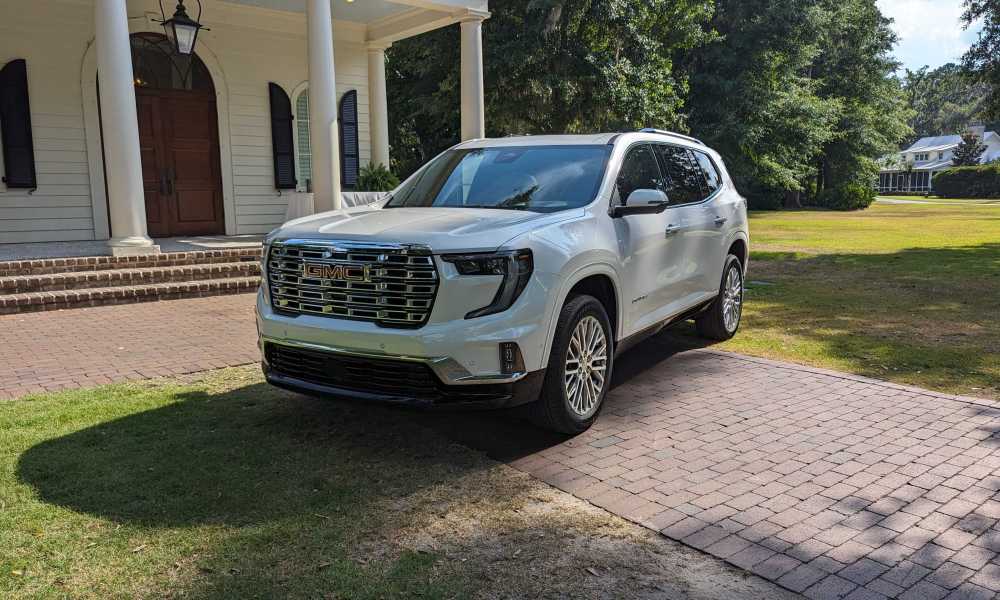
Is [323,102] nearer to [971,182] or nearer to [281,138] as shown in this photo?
[281,138]

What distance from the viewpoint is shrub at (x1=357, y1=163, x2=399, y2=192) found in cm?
1462

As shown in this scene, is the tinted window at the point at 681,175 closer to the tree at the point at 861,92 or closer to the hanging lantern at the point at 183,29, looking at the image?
the hanging lantern at the point at 183,29

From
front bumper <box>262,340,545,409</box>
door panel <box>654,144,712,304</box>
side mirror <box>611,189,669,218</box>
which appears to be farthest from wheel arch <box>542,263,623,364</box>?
door panel <box>654,144,712,304</box>

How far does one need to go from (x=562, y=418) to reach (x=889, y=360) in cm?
377

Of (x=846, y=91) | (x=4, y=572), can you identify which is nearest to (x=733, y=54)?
Answer: (x=846, y=91)

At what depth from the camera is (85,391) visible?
5.78m

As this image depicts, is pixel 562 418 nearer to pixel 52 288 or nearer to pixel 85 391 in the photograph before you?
pixel 85 391

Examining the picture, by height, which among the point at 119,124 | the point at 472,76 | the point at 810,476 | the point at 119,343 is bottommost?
the point at 810,476

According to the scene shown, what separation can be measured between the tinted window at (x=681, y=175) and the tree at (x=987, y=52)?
13071 millimetres

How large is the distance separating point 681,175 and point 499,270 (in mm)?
2930

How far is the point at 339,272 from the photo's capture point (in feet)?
14.3

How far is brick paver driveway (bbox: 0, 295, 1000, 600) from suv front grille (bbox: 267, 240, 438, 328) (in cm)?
96

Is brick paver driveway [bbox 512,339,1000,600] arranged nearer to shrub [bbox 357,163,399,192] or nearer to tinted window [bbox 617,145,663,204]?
tinted window [bbox 617,145,663,204]

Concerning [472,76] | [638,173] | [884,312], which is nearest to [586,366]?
[638,173]
